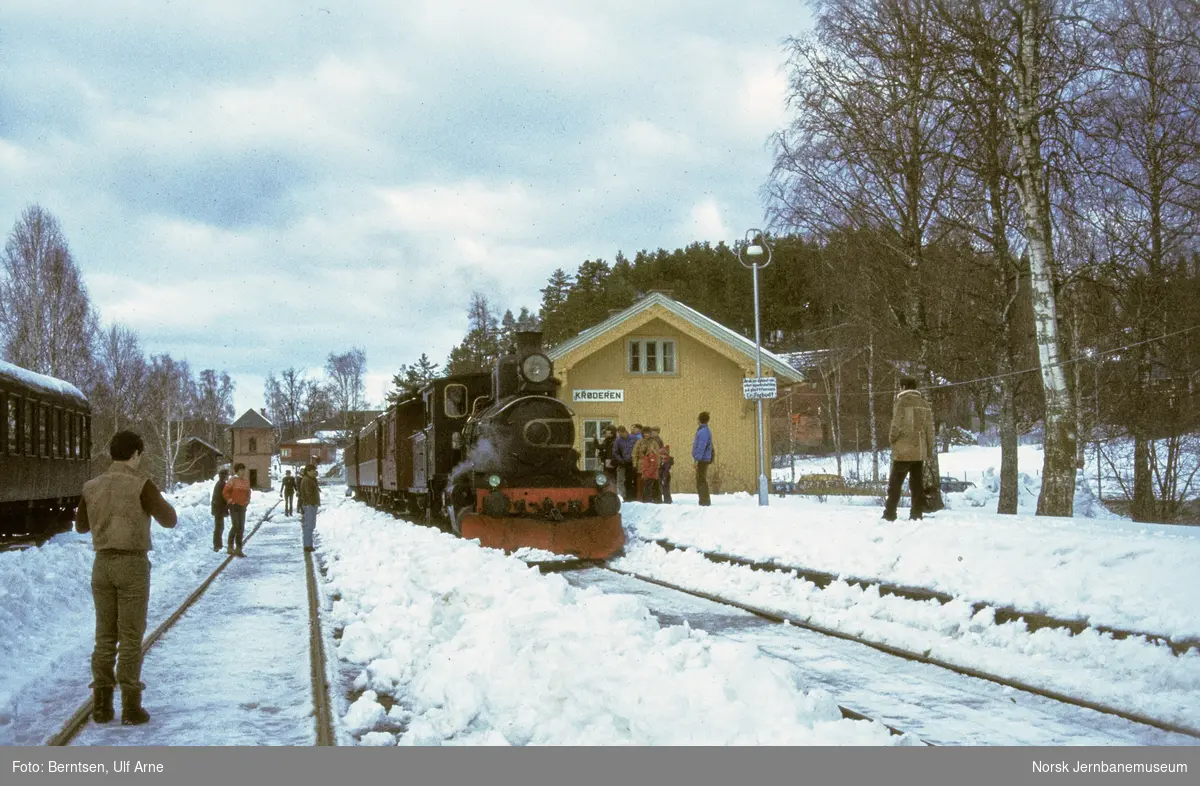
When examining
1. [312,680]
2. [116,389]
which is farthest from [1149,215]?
[116,389]

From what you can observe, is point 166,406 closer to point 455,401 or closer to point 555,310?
point 555,310

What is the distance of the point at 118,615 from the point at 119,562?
0.31 metres

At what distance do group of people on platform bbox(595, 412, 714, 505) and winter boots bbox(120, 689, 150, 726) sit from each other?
1253cm

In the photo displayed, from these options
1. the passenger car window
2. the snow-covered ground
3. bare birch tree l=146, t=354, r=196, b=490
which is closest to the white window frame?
the passenger car window

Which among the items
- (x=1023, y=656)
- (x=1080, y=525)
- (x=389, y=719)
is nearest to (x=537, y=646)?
(x=389, y=719)

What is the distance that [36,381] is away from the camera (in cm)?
1839

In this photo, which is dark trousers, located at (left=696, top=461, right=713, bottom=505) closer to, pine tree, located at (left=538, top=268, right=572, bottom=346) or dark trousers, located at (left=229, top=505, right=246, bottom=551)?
dark trousers, located at (left=229, top=505, right=246, bottom=551)

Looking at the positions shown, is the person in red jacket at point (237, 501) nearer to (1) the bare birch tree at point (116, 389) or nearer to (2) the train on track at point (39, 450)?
(2) the train on track at point (39, 450)

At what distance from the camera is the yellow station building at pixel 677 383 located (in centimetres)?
3081

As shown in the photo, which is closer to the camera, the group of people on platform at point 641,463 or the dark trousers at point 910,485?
the dark trousers at point 910,485

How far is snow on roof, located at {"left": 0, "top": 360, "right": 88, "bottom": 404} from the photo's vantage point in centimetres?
1665

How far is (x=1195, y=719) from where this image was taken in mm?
5422

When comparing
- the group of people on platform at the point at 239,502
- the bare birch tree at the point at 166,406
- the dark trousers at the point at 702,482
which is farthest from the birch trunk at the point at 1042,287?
the bare birch tree at the point at 166,406

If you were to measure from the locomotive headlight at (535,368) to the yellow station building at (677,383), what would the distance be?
13204 millimetres
